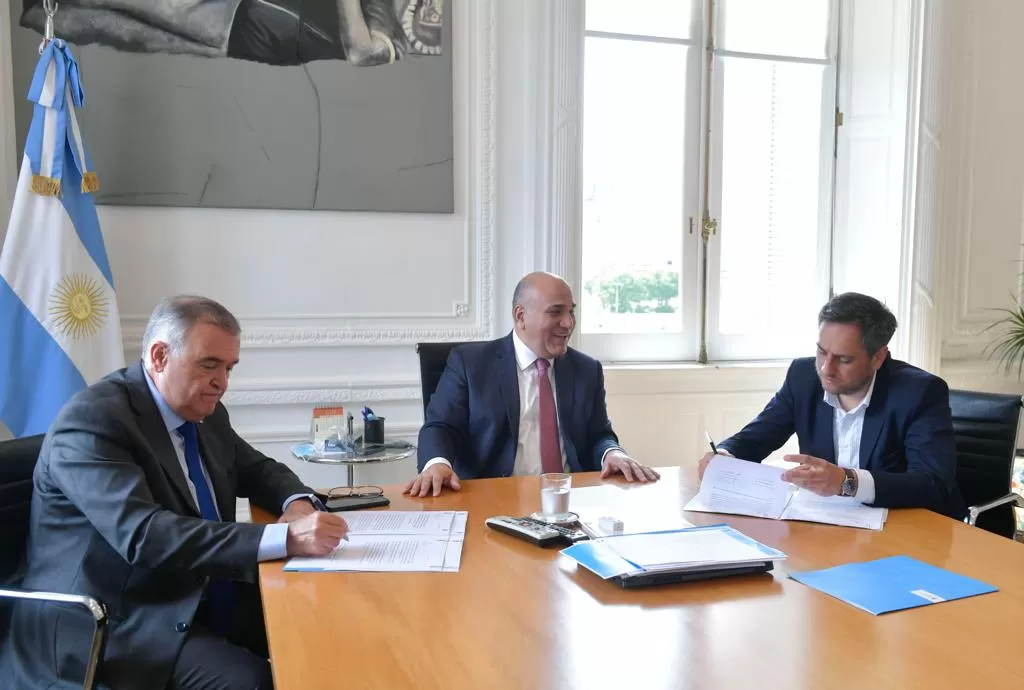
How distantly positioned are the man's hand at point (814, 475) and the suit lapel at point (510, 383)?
1.01 m

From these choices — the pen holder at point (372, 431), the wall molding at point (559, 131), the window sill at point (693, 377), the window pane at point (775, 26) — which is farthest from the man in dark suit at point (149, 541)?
the window pane at point (775, 26)

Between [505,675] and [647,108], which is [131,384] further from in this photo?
[647,108]

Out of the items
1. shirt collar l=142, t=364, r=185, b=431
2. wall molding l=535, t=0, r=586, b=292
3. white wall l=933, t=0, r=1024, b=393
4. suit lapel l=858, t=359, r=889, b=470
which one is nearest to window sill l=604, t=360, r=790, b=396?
wall molding l=535, t=0, r=586, b=292

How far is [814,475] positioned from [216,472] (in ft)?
4.91

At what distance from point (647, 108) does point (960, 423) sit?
2409 mm

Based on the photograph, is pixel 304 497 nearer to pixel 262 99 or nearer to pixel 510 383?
pixel 510 383

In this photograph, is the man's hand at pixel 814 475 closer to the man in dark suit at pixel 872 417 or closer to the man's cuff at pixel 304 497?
the man in dark suit at pixel 872 417

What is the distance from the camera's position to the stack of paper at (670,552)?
5.40 ft

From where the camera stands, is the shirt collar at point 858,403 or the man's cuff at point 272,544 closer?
the man's cuff at point 272,544

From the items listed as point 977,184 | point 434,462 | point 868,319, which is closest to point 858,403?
point 868,319

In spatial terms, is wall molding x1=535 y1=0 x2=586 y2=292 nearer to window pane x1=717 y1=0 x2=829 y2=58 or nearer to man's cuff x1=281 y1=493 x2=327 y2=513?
window pane x1=717 y1=0 x2=829 y2=58

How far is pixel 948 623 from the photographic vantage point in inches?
57.9

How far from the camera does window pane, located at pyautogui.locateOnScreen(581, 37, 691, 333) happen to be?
4.54 metres

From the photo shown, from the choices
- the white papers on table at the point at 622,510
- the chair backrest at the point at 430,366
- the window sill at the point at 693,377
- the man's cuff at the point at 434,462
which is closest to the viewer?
the white papers on table at the point at 622,510
